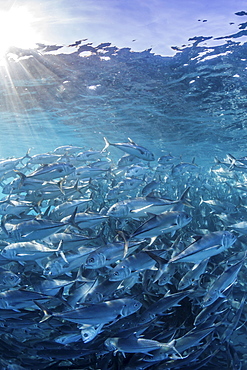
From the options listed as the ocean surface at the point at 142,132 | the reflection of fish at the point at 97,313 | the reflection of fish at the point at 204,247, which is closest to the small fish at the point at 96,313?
the reflection of fish at the point at 97,313

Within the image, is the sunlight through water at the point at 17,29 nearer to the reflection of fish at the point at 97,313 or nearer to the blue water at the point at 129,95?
the blue water at the point at 129,95

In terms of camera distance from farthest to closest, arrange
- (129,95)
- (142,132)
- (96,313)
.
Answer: (142,132), (129,95), (96,313)

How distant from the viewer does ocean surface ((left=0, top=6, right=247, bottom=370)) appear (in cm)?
470

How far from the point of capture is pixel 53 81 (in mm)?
14906

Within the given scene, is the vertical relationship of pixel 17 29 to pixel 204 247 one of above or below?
above

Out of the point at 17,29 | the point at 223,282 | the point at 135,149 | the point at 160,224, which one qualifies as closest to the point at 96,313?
the point at 160,224

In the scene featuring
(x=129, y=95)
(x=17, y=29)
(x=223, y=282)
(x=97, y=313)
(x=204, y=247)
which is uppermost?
(x=17, y=29)

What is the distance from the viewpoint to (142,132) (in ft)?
79.4

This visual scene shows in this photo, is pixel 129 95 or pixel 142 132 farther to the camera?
pixel 142 132

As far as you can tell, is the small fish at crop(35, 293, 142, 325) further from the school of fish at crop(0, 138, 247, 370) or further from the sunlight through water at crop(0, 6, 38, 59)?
the sunlight through water at crop(0, 6, 38, 59)

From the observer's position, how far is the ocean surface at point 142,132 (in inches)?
185

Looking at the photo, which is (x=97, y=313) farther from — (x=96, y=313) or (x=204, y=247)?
(x=204, y=247)

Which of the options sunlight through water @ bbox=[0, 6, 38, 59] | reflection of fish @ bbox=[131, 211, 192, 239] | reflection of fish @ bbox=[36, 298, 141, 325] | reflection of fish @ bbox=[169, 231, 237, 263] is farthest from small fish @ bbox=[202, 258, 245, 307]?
sunlight through water @ bbox=[0, 6, 38, 59]

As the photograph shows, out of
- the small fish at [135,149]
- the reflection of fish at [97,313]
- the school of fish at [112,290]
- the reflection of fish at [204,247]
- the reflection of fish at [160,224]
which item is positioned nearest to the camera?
the reflection of fish at [97,313]
